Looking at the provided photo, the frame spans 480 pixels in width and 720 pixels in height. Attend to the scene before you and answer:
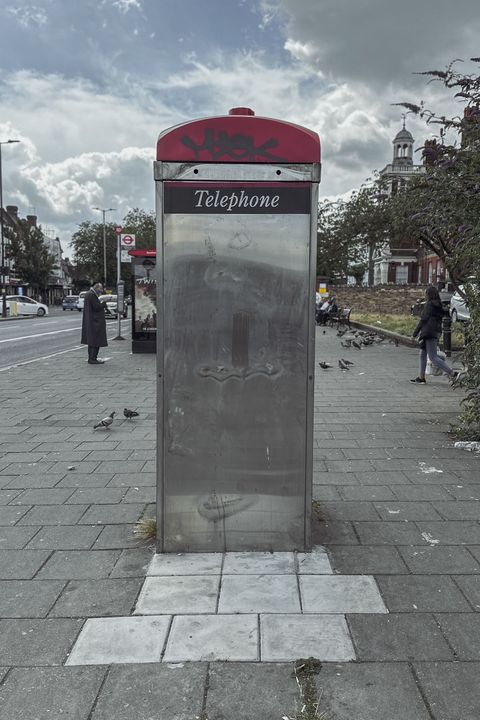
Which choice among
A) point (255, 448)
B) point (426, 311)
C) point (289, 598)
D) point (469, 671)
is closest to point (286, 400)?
point (255, 448)

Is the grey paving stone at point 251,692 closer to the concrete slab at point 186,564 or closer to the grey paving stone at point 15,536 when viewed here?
the concrete slab at point 186,564

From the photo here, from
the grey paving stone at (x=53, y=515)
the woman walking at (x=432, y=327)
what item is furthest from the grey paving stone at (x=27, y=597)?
the woman walking at (x=432, y=327)

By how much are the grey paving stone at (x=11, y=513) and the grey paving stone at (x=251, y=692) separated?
87.1 inches

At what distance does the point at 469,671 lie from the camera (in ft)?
8.45

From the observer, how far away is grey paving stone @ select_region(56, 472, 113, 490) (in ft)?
16.4

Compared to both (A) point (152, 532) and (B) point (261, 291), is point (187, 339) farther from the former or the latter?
(A) point (152, 532)

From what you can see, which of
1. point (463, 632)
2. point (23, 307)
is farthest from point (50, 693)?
point (23, 307)

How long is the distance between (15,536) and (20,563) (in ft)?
1.39

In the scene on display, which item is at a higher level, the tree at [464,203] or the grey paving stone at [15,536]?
the tree at [464,203]

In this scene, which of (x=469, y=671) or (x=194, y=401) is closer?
(x=469, y=671)

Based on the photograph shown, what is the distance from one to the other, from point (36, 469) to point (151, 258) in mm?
10067

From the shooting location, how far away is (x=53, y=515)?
435 centimetres

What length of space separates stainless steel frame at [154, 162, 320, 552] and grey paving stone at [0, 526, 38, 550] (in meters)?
0.95

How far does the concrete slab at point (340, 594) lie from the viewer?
306cm
